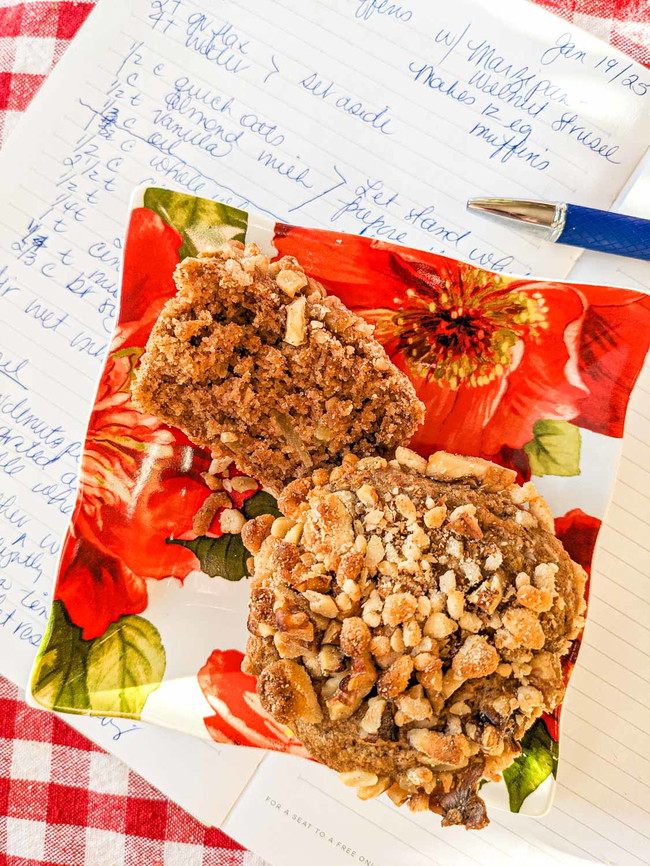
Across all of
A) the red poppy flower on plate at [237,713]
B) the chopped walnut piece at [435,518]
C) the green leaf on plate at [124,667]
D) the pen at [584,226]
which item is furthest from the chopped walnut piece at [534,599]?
the pen at [584,226]

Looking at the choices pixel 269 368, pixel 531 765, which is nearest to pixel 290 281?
pixel 269 368

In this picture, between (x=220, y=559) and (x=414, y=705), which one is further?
(x=220, y=559)

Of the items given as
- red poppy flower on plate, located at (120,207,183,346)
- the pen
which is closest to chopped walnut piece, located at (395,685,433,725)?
red poppy flower on plate, located at (120,207,183,346)

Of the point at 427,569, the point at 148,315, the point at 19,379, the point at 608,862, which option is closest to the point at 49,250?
the point at 19,379

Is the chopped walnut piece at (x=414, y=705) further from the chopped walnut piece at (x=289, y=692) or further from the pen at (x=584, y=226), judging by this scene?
the pen at (x=584, y=226)

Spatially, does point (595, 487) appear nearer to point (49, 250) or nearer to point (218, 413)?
point (218, 413)

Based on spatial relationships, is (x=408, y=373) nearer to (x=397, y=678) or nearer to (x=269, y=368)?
(x=269, y=368)

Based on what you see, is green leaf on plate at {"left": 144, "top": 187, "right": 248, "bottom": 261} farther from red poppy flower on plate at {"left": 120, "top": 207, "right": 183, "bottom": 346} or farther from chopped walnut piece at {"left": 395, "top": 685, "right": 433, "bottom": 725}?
chopped walnut piece at {"left": 395, "top": 685, "right": 433, "bottom": 725}
